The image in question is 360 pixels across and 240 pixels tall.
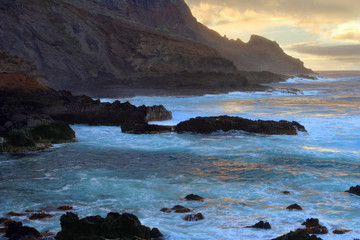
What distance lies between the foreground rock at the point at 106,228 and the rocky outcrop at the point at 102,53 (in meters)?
31.2

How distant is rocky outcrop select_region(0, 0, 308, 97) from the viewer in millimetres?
43625

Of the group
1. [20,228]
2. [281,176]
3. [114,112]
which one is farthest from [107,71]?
[20,228]

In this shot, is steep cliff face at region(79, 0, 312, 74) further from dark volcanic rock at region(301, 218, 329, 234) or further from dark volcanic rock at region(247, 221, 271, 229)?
dark volcanic rock at region(301, 218, 329, 234)

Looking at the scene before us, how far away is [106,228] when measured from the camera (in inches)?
273

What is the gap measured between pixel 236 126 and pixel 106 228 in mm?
12667

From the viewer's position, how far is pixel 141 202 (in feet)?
29.1

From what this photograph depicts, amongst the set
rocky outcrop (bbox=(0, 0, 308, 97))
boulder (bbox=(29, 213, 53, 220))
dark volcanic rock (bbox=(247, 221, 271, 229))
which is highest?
rocky outcrop (bbox=(0, 0, 308, 97))

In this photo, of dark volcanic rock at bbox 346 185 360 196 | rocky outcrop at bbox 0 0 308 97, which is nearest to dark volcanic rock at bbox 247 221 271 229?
dark volcanic rock at bbox 346 185 360 196

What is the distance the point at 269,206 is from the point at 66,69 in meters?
40.0

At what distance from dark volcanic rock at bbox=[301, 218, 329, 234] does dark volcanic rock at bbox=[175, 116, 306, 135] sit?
437 inches

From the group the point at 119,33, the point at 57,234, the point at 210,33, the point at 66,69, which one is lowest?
Answer: the point at 57,234

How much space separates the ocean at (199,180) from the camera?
780 centimetres

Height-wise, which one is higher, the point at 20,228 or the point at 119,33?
the point at 119,33

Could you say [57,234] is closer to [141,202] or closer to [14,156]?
[141,202]
